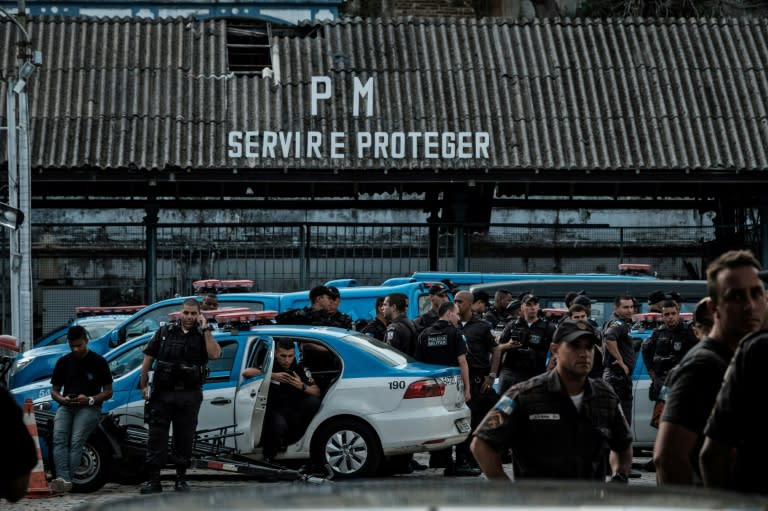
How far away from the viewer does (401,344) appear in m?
14.6

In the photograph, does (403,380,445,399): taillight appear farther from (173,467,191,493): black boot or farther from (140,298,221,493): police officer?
(173,467,191,493): black boot

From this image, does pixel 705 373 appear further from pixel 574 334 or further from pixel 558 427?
pixel 574 334

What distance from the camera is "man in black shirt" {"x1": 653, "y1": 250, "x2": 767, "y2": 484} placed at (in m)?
5.29

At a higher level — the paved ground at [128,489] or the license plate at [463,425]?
the license plate at [463,425]

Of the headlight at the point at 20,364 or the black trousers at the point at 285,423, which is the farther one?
the headlight at the point at 20,364

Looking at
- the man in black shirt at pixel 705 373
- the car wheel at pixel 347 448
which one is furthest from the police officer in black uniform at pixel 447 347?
the man in black shirt at pixel 705 373

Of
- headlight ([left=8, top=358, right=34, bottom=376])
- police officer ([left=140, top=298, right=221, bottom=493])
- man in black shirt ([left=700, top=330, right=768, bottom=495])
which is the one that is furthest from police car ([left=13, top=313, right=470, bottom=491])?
man in black shirt ([left=700, top=330, right=768, bottom=495])

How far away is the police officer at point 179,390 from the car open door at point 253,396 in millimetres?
489

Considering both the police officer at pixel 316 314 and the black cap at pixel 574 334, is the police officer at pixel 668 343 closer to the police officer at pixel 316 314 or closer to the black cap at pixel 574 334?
the police officer at pixel 316 314

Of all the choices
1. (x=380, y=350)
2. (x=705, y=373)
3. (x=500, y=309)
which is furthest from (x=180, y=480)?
(x=705, y=373)

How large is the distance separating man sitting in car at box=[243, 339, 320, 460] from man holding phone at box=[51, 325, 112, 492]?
132cm

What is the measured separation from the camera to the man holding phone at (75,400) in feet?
41.2

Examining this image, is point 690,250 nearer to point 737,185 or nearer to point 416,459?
point 737,185

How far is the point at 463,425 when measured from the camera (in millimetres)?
13195
